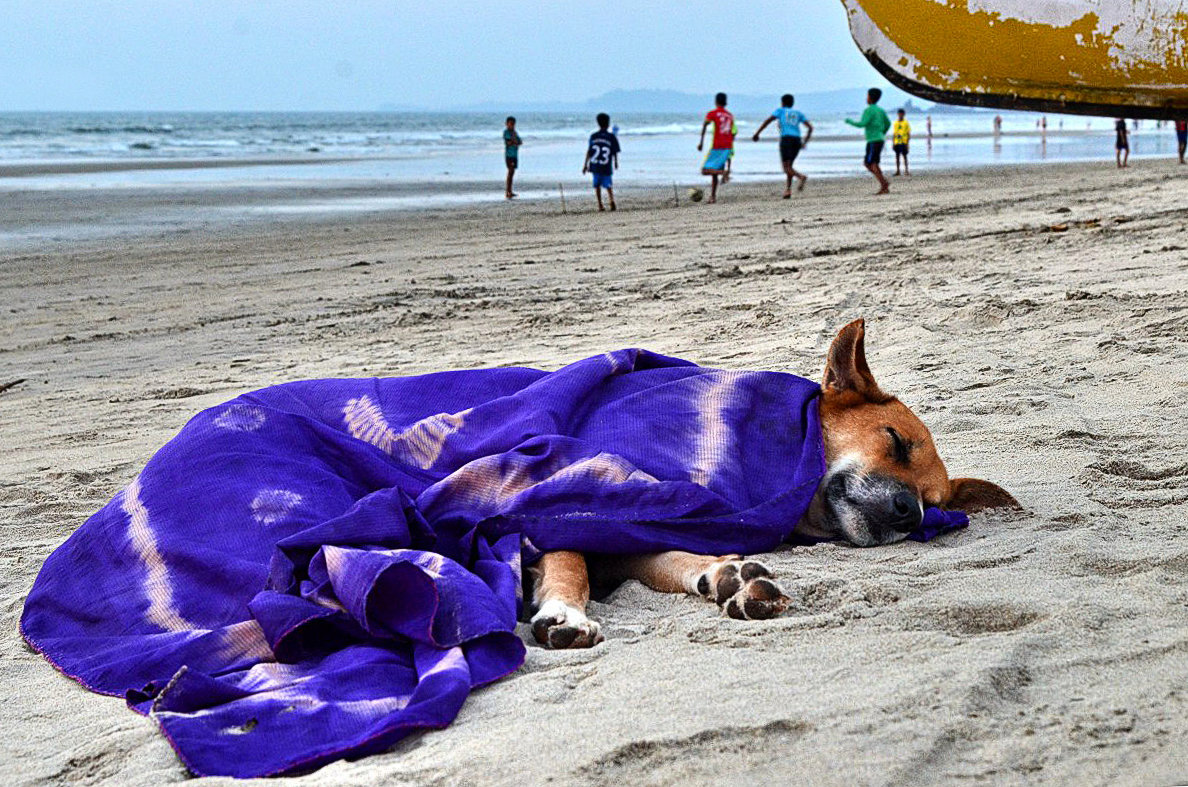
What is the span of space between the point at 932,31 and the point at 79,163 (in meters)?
32.7

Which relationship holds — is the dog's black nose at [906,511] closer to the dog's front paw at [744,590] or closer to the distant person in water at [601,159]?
the dog's front paw at [744,590]

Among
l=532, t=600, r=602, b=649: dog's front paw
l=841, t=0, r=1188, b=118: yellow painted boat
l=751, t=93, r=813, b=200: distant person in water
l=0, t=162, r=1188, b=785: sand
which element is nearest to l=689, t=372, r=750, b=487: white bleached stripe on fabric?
l=0, t=162, r=1188, b=785: sand

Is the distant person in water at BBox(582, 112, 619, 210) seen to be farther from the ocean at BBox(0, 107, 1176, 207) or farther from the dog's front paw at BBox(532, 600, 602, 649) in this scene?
the dog's front paw at BBox(532, 600, 602, 649)

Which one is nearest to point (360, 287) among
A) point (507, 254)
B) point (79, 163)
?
point (507, 254)

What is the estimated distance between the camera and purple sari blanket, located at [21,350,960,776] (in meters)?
2.71

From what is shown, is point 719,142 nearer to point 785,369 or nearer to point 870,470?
point 785,369

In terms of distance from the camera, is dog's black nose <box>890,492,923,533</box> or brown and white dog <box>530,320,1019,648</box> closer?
brown and white dog <box>530,320,1019,648</box>

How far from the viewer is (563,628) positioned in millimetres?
3014

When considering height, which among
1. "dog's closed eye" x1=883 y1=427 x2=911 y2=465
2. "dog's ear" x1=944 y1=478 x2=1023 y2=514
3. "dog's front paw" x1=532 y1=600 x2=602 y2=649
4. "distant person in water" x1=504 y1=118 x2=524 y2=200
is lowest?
"dog's front paw" x1=532 y1=600 x2=602 y2=649

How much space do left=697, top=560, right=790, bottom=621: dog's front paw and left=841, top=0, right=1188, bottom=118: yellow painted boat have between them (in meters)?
1.44

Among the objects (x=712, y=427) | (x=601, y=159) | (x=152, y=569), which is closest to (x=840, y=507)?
(x=712, y=427)

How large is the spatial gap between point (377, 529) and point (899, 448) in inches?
65.1

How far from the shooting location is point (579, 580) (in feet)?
11.0

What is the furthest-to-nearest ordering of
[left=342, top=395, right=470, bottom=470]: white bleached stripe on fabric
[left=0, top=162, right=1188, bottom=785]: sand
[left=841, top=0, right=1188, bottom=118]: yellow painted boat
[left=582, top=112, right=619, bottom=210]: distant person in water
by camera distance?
[left=582, top=112, right=619, bottom=210]: distant person in water, [left=342, top=395, right=470, bottom=470]: white bleached stripe on fabric, [left=841, top=0, right=1188, bottom=118]: yellow painted boat, [left=0, top=162, right=1188, bottom=785]: sand
